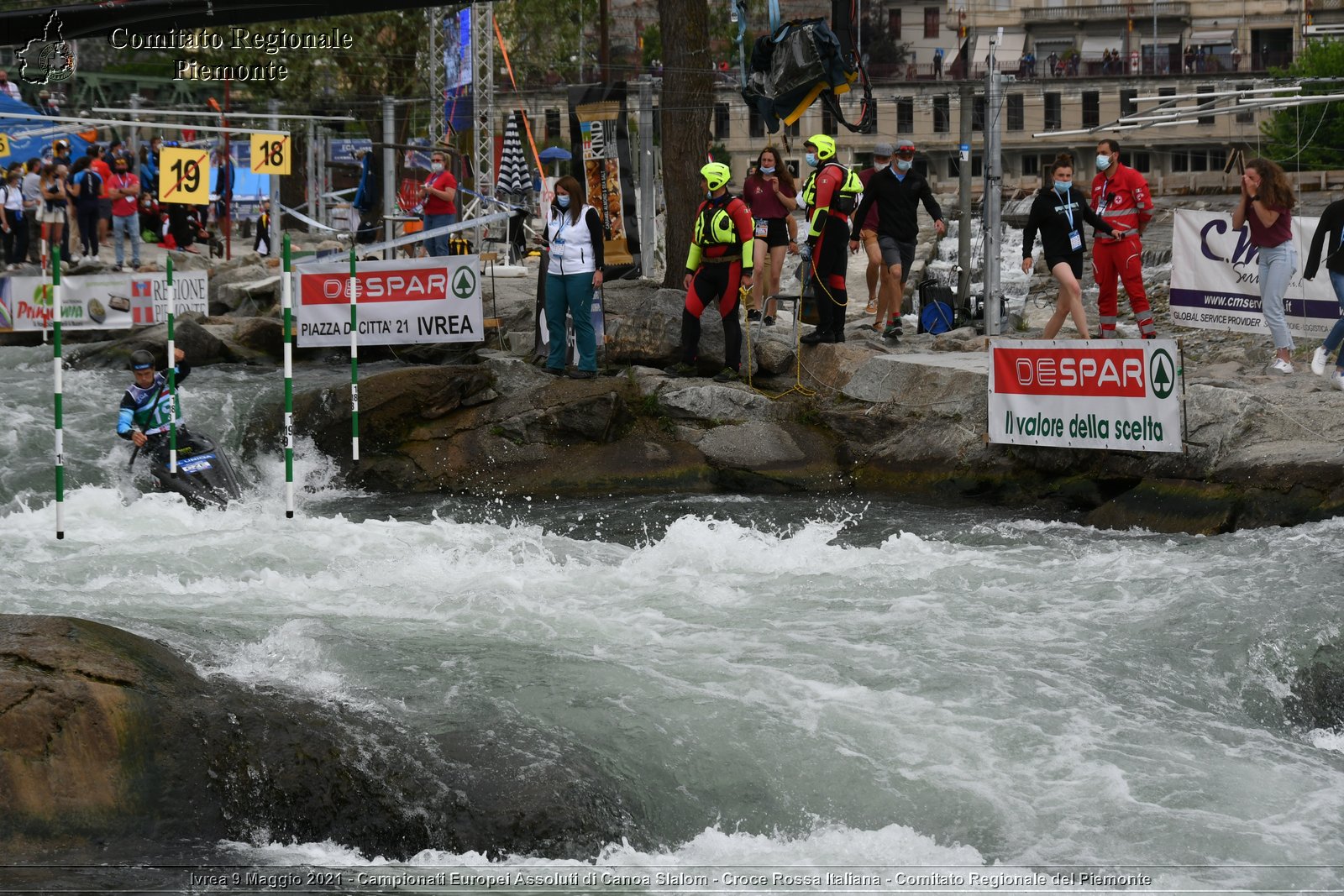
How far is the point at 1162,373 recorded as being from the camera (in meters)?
11.8

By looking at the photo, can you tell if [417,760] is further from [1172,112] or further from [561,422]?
[1172,112]

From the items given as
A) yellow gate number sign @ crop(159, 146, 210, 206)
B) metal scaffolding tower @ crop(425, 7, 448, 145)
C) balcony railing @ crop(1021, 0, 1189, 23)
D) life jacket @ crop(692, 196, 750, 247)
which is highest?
balcony railing @ crop(1021, 0, 1189, 23)

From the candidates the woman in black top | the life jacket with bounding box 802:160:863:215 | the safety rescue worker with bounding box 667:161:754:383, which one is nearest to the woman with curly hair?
the woman in black top

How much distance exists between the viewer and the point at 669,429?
13836 millimetres

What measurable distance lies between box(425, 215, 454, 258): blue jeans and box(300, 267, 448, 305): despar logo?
2947 mm

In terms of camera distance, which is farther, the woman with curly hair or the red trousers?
the red trousers

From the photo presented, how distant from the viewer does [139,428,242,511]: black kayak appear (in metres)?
12.1

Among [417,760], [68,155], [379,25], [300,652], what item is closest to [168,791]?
[417,760]

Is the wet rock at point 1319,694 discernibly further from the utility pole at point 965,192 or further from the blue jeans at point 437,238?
the blue jeans at point 437,238

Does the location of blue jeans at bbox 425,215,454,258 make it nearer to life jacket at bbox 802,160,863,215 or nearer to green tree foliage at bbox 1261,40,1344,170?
life jacket at bbox 802,160,863,215

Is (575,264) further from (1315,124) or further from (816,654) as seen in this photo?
(1315,124)

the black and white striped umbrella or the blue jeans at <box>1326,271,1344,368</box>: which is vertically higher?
the black and white striped umbrella

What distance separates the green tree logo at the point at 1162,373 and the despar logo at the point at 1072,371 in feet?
0.23

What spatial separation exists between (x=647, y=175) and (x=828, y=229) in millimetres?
4476
